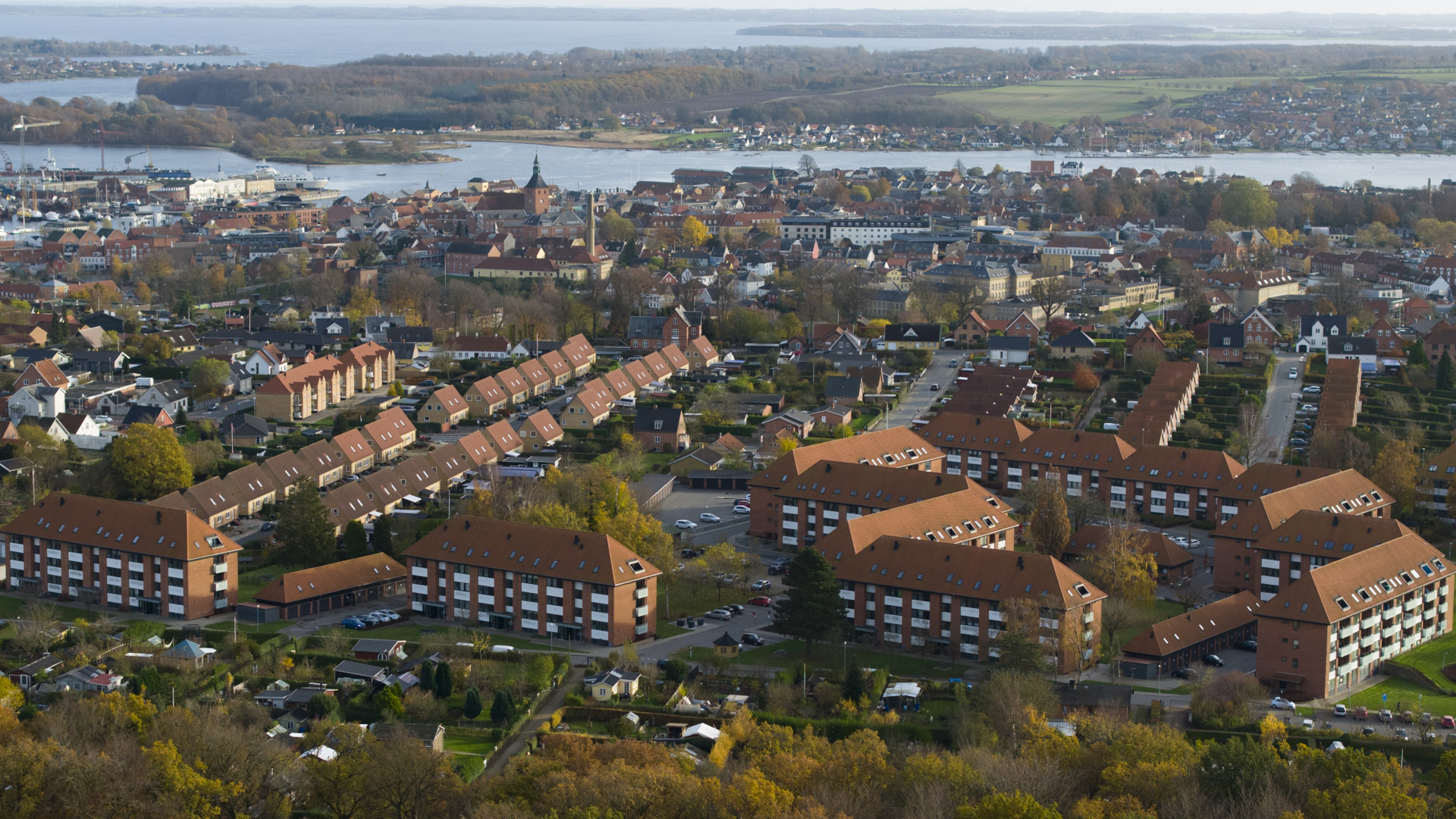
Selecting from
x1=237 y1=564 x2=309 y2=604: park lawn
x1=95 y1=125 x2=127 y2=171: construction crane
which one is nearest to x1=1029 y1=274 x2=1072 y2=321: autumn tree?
x1=237 y1=564 x2=309 y2=604: park lawn

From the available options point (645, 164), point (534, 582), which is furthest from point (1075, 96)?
point (534, 582)

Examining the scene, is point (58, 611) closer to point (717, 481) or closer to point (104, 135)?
point (717, 481)

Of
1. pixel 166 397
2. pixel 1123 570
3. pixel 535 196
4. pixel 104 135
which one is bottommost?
pixel 1123 570

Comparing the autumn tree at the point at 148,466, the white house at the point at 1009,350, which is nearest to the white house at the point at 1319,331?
the white house at the point at 1009,350

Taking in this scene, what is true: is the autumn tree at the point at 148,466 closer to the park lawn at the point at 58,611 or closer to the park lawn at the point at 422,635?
the park lawn at the point at 58,611

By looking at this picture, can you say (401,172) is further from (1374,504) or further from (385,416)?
(1374,504)
